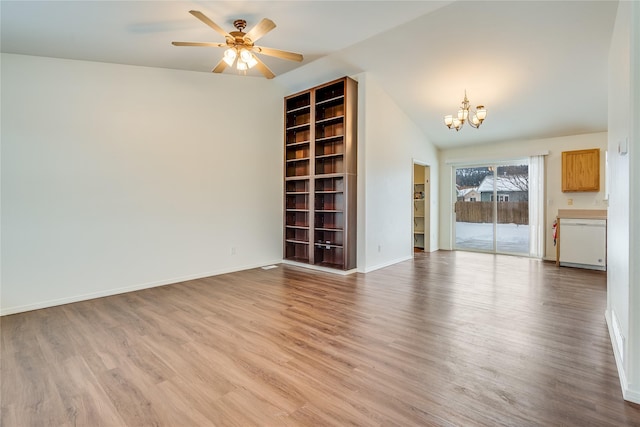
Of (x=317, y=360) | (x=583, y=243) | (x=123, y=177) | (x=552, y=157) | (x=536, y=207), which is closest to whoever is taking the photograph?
(x=317, y=360)

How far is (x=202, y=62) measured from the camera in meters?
4.42

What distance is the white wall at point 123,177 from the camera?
3492mm

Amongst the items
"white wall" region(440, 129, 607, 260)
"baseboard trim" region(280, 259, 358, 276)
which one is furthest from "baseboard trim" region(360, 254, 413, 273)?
"white wall" region(440, 129, 607, 260)

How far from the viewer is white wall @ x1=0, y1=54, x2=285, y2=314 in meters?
3.49

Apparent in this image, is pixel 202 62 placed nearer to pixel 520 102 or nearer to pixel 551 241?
pixel 520 102

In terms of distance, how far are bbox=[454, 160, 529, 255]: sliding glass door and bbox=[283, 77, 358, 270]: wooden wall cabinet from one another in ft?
12.8

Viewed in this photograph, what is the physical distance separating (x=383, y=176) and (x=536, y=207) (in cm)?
345

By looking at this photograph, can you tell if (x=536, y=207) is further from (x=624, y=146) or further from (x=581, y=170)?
(x=624, y=146)

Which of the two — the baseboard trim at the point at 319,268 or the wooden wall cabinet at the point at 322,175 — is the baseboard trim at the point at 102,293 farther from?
the wooden wall cabinet at the point at 322,175

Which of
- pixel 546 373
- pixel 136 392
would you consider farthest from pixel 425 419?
pixel 136 392

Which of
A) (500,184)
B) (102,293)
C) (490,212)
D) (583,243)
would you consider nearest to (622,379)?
(583,243)

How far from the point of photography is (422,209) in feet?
26.1

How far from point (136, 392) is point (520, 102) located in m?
6.40

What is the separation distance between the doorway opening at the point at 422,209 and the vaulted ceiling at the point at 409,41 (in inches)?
86.8
